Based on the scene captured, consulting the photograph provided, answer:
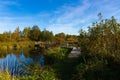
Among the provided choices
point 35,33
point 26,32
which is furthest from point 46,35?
point 26,32

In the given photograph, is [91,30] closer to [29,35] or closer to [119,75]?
[119,75]

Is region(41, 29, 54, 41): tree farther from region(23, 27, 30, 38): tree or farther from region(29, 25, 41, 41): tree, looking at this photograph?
region(23, 27, 30, 38): tree

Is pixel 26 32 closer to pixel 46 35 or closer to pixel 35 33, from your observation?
pixel 35 33

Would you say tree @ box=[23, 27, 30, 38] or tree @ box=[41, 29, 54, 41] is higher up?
tree @ box=[23, 27, 30, 38]

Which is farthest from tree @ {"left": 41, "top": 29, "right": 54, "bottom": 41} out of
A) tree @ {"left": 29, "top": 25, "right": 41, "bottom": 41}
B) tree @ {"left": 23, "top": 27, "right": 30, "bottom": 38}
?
tree @ {"left": 23, "top": 27, "right": 30, "bottom": 38}

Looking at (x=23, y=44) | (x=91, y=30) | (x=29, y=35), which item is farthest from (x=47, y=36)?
(x=91, y=30)

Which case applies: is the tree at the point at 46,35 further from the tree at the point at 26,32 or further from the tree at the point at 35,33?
the tree at the point at 26,32

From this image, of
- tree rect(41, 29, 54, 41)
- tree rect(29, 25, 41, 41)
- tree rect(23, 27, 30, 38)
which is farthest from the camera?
tree rect(23, 27, 30, 38)

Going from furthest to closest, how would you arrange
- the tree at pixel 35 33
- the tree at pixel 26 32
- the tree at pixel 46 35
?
1. the tree at pixel 26 32
2. the tree at pixel 35 33
3. the tree at pixel 46 35

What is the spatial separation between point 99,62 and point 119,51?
105cm

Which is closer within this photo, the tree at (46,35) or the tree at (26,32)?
the tree at (46,35)

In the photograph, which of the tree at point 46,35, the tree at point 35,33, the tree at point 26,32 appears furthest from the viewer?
the tree at point 26,32

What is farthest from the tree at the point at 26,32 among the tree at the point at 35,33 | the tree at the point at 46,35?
the tree at the point at 46,35

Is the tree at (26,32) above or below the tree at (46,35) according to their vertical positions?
above
